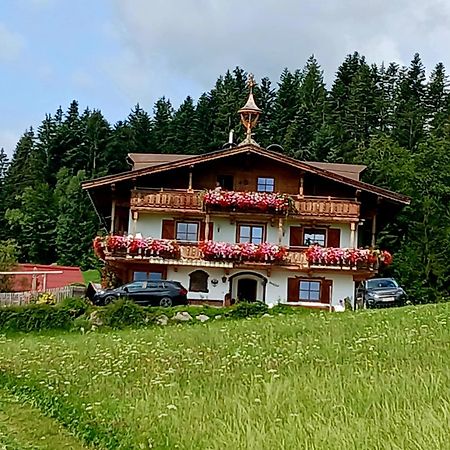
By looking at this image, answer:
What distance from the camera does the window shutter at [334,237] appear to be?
3822cm

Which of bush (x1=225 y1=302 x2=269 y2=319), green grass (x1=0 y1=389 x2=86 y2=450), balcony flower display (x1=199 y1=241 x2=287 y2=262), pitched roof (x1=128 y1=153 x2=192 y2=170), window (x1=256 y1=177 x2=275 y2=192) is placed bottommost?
green grass (x1=0 y1=389 x2=86 y2=450)

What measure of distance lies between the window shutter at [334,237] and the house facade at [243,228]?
1.9 inches

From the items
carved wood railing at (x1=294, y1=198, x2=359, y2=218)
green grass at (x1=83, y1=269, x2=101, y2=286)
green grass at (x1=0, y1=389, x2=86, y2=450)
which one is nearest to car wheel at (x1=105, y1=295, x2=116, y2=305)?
carved wood railing at (x1=294, y1=198, x2=359, y2=218)

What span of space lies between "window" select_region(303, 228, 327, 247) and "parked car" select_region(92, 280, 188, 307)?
7970 mm

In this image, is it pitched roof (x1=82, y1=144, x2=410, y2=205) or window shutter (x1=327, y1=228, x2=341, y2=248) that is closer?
pitched roof (x1=82, y1=144, x2=410, y2=205)

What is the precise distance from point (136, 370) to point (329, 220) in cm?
2432

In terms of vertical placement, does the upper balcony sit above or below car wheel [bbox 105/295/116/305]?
above

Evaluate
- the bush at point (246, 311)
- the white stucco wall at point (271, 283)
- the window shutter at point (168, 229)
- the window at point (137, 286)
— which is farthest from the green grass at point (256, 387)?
the window shutter at point (168, 229)

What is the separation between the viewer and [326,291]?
1470 inches

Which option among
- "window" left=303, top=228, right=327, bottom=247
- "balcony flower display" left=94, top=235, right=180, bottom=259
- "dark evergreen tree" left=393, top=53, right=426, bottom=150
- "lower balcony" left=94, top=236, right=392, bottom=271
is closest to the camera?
"balcony flower display" left=94, top=235, right=180, bottom=259

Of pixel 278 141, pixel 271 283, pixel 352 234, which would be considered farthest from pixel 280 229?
pixel 278 141

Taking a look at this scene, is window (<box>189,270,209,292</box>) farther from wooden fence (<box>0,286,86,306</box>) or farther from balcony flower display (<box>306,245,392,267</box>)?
wooden fence (<box>0,286,86,306</box>)

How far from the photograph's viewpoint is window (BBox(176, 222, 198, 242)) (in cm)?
3800

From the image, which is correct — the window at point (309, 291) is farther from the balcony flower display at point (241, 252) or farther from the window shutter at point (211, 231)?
the window shutter at point (211, 231)
